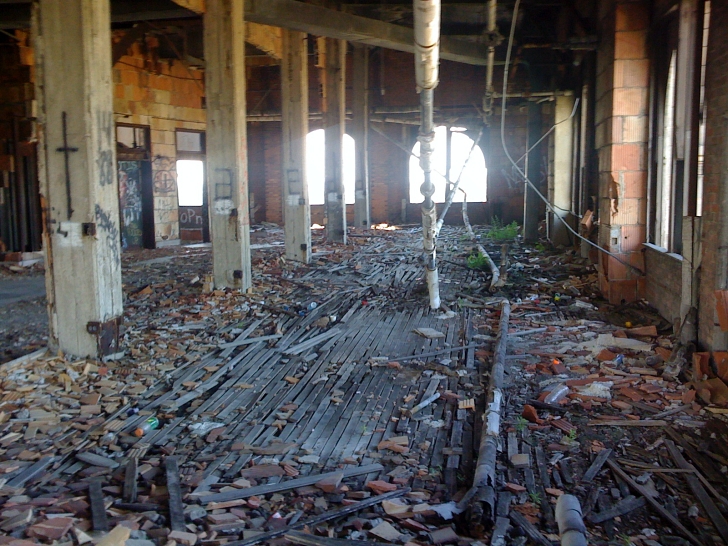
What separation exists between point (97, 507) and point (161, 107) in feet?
47.7

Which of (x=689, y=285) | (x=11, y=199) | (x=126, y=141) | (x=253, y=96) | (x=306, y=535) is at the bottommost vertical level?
(x=306, y=535)

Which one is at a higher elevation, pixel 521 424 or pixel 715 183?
pixel 715 183

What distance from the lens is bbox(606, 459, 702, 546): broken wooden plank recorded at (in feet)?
11.8

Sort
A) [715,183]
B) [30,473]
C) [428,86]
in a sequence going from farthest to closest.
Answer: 1. [428,86]
2. [715,183]
3. [30,473]

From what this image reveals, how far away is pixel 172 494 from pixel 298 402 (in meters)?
1.82

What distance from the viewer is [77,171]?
6.34 m

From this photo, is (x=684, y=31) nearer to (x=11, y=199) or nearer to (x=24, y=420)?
(x=24, y=420)

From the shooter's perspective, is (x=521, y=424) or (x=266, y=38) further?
(x=266, y=38)

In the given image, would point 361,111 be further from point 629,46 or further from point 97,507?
point 97,507

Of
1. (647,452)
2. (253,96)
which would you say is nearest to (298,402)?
(647,452)

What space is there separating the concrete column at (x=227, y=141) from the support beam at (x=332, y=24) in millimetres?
480

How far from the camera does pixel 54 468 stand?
14.4 feet

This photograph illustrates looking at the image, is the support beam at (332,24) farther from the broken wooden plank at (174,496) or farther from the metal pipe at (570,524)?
the metal pipe at (570,524)

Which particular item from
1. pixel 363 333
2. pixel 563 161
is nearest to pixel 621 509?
pixel 363 333
